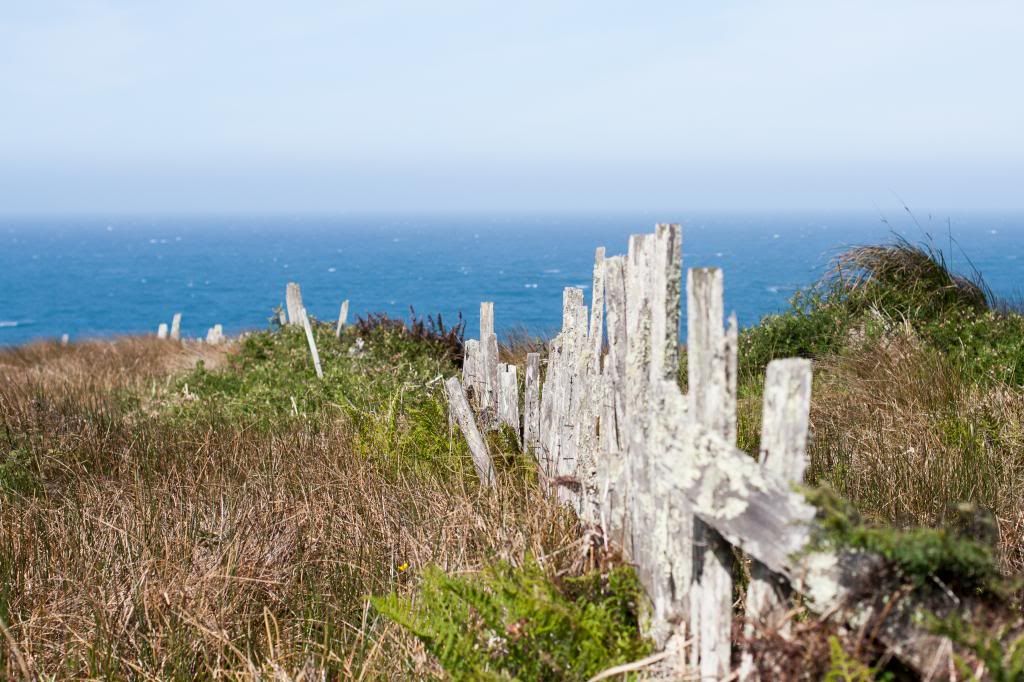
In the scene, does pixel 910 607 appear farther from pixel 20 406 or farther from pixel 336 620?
pixel 20 406

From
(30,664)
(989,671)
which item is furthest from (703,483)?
(30,664)

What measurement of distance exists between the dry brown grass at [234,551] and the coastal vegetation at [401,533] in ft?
0.06

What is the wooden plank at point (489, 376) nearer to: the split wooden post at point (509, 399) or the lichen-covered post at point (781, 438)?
the split wooden post at point (509, 399)

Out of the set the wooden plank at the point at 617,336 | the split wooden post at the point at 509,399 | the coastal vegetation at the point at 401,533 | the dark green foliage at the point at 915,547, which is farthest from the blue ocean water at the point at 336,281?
the dark green foliage at the point at 915,547

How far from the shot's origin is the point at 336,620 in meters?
3.76

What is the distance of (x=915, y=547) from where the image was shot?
192cm

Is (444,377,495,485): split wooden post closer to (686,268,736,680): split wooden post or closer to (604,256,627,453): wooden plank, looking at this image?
(604,256,627,453): wooden plank

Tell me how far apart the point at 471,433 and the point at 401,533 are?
46.9 inches

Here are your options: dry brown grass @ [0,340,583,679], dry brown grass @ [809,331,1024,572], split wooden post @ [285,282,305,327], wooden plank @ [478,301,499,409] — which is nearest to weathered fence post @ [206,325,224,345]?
split wooden post @ [285,282,305,327]

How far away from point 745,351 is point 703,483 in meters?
8.15

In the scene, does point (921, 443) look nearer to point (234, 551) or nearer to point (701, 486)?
point (701, 486)

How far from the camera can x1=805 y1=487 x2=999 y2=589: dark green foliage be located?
1.92 m

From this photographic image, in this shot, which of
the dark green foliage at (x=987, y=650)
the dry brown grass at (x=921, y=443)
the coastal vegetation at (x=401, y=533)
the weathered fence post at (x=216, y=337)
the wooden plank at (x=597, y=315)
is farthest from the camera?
the weathered fence post at (x=216, y=337)

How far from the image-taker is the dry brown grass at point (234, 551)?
345cm
